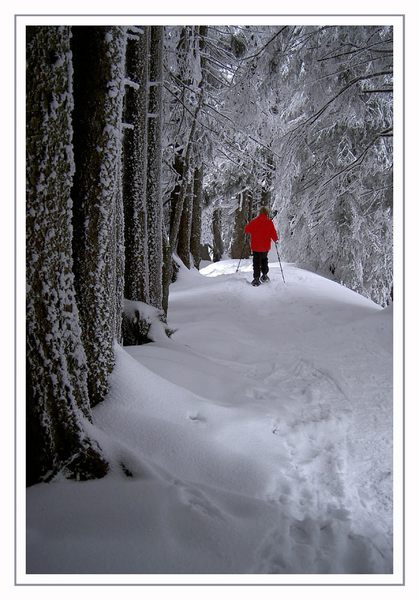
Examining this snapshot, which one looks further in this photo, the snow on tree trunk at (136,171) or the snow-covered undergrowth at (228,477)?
the snow on tree trunk at (136,171)

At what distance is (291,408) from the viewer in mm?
3875

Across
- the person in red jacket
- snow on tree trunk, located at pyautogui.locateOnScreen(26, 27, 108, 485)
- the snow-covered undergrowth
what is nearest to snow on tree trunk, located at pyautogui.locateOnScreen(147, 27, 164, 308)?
the snow-covered undergrowth

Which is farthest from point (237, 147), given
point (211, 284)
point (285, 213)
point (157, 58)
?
point (157, 58)

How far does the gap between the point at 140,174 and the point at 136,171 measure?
6 cm

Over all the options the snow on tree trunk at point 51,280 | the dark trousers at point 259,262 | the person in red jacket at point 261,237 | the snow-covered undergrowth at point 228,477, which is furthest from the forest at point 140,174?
the dark trousers at point 259,262

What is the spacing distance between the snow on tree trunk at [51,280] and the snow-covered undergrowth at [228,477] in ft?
0.50

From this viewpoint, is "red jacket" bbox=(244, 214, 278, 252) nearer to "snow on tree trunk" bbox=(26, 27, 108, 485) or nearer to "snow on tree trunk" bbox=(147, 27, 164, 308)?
"snow on tree trunk" bbox=(147, 27, 164, 308)

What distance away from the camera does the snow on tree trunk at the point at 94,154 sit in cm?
260

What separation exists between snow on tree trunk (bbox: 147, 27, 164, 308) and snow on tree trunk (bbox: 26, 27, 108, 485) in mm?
3245

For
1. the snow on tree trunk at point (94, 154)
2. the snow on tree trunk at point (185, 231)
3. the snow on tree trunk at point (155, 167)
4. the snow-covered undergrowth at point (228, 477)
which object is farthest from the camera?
the snow on tree trunk at point (185, 231)

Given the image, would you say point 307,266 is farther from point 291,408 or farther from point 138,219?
point 291,408

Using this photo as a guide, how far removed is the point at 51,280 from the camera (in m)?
2.34

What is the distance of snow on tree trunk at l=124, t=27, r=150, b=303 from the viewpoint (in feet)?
15.1

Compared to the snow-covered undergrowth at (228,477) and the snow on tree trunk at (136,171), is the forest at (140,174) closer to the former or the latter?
the snow on tree trunk at (136,171)
